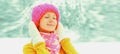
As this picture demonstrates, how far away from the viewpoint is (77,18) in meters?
2.58

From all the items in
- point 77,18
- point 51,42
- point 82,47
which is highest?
point 77,18

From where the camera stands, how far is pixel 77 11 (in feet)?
8.41

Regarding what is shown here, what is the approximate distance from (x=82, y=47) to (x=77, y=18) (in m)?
0.43

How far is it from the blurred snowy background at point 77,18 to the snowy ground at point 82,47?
209 millimetres

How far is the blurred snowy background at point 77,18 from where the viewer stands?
100 inches

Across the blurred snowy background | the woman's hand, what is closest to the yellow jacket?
the woman's hand

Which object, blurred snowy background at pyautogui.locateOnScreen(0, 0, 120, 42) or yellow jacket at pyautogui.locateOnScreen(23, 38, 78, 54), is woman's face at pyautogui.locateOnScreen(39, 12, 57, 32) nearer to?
yellow jacket at pyautogui.locateOnScreen(23, 38, 78, 54)

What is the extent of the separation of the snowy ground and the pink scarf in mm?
783

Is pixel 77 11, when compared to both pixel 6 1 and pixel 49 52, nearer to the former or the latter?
pixel 6 1

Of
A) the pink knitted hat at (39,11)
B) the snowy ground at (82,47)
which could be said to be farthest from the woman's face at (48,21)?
the snowy ground at (82,47)

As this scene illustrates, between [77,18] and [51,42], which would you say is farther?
[77,18]

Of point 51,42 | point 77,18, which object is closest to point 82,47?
point 77,18

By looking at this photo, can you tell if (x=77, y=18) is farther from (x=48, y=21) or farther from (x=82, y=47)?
(x=48, y=21)

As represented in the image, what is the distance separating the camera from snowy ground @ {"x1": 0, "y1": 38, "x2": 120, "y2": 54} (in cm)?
212
